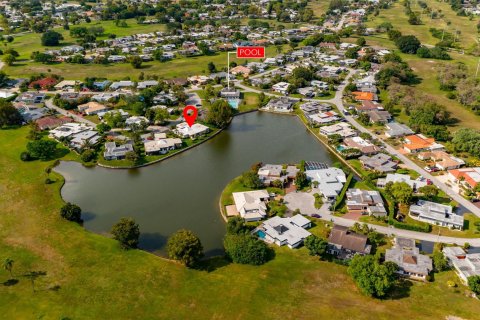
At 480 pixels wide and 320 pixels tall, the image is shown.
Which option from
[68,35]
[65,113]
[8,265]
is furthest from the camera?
[68,35]

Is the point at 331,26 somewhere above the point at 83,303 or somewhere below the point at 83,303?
above

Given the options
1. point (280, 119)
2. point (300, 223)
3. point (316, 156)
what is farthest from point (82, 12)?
point (300, 223)

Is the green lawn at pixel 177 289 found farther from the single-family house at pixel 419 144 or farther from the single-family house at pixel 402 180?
the single-family house at pixel 419 144

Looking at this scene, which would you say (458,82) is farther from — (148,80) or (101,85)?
(101,85)

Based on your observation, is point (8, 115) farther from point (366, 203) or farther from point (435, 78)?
point (435, 78)

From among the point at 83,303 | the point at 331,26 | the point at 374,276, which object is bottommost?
the point at 83,303

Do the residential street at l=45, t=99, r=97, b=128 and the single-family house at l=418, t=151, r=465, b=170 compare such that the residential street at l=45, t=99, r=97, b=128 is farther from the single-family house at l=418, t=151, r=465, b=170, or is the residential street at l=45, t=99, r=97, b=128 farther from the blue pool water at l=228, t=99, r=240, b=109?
the single-family house at l=418, t=151, r=465, b=170

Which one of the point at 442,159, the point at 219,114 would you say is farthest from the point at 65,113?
the point at 442,159
